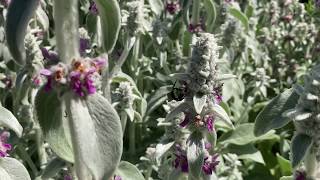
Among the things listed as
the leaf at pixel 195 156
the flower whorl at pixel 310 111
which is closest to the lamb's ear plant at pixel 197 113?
the leaf at pixel 195 156

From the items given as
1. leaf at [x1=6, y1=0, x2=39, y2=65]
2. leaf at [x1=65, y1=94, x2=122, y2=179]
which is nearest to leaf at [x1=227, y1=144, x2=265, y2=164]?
leaf at [x1=65, y1=94, x2=122, y2=179]

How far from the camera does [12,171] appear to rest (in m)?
2.52

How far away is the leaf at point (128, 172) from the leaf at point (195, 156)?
45cm

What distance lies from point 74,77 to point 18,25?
1.14ft

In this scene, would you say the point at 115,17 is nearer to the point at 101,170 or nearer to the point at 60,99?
the point at 60,99

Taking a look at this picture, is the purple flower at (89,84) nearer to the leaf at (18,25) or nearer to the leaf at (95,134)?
the leaf at (95,134)

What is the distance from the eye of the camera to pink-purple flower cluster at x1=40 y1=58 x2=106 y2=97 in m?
1.80

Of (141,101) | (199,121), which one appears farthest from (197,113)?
(141,101)

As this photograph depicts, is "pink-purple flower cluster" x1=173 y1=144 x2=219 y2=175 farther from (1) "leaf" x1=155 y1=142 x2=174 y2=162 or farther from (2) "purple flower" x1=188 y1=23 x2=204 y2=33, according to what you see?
(2) "purple flower" x1=188 y1=23 x2=204 y2=33

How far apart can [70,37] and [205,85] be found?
834 mm

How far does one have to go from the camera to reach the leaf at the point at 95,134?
1.78 meters

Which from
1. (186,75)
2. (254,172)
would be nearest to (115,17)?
Answer: (186,75)

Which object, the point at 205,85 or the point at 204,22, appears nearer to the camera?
the point at 205,85

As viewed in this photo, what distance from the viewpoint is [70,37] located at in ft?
5.80
